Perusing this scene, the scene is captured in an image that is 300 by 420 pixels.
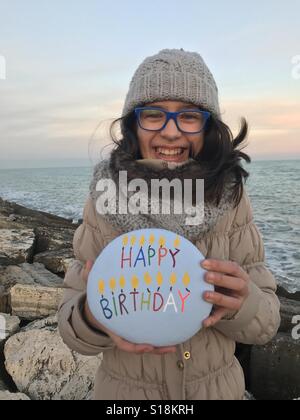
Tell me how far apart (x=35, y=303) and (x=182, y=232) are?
9.96 ft

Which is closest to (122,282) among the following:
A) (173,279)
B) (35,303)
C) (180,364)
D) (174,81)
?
(173,279)

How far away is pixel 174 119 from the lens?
5.12 feet

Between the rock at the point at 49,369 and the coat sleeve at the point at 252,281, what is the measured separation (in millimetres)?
1621

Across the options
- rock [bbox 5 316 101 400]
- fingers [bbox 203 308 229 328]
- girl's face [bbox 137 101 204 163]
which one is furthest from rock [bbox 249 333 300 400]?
girl's face [bbox 137 101 204 163]

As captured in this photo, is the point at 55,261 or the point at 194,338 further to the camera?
the point at 55,261

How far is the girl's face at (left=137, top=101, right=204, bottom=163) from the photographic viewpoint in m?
1.58

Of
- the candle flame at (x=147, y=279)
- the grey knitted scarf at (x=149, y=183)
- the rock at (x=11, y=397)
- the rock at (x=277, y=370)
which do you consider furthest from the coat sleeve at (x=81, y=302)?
the rock at (x=277, y=370)

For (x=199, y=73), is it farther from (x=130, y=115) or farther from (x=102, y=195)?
(x=102, y=195)

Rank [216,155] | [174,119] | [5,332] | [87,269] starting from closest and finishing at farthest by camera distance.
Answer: [87,269], [174,119], [216,155], [5,332]

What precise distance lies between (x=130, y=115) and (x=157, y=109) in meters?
0.20

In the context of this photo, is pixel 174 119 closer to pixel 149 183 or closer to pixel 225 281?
pixel 149 183

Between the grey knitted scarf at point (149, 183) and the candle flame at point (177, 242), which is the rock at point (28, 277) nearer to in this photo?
the grey knitted scarf at point (149, 183)

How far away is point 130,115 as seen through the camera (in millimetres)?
1743

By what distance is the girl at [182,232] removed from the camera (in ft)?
4.93
